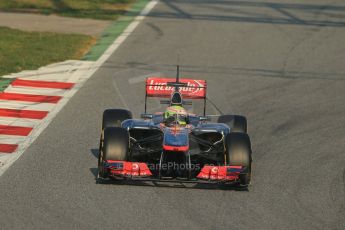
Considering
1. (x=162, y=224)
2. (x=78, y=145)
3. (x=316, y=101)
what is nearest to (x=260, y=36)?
(x=316, y=101)

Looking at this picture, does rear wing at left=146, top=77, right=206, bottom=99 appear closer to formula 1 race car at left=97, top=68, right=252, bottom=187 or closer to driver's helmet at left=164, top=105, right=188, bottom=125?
formula 1 race car at left=97, top=68, right=252, bottom=187

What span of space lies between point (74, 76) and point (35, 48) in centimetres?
338

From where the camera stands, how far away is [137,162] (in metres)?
16.5

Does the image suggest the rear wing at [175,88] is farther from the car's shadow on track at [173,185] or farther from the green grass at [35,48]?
the green grass at [35,48]

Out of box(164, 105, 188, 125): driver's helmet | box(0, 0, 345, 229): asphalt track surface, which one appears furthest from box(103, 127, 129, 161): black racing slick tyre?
box(164, 105, 188, 125): driver's helmet

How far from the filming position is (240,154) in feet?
53.9

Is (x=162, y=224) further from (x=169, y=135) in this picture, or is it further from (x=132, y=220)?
(x=169, y=135)

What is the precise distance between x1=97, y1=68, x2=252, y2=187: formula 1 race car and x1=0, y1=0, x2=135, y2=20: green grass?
54.2ft

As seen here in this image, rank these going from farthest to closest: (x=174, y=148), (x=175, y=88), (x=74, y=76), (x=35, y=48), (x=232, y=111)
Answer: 1. (x=35, y=48)
2. (x=74, y=76)
3. (x=232, y=111)
4. (x=175, y=88)
5. (x=174, y=148)

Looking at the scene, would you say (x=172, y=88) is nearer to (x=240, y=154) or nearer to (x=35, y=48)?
(x=240, y=154)

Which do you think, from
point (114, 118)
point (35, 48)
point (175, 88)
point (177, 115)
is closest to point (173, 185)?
point (177, 115)

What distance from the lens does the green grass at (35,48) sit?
2652 centimetres

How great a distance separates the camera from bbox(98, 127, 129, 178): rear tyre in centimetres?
1631

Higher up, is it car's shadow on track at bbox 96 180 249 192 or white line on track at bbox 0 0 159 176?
white line on track at bbox 0 0 159 176
